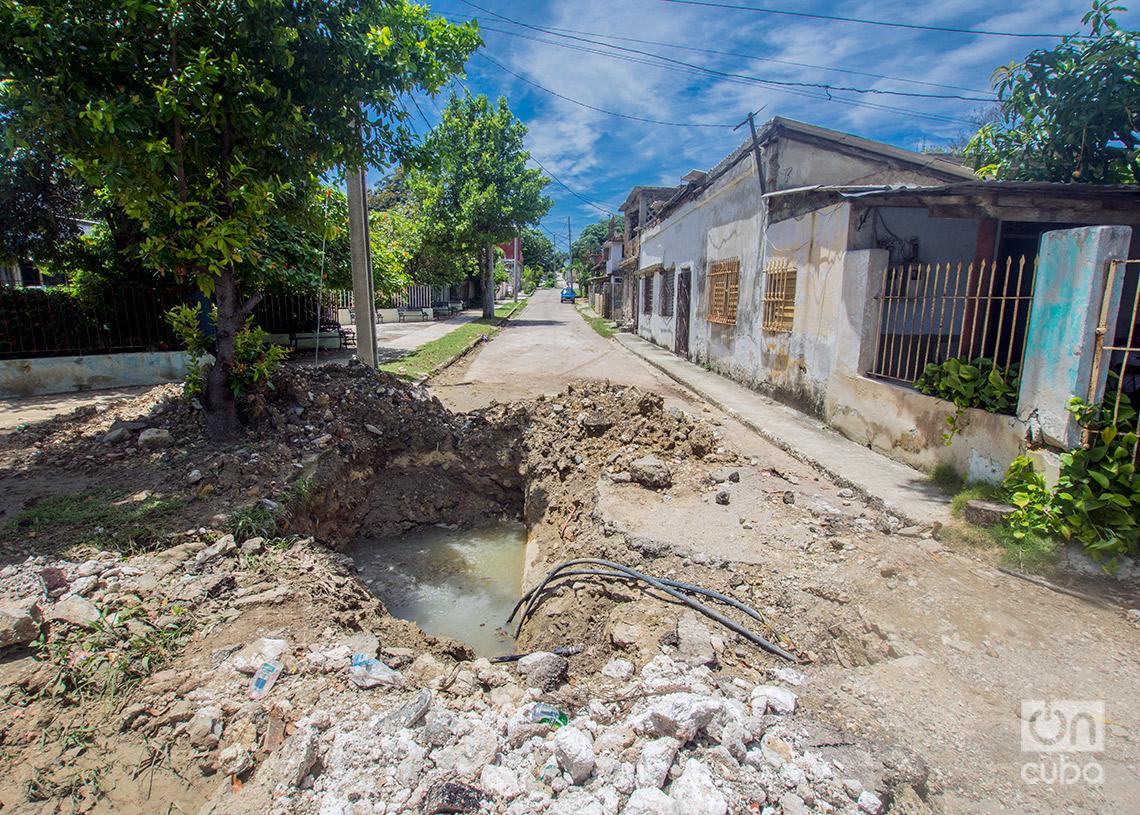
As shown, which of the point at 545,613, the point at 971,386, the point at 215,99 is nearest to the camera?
the point at 545,613

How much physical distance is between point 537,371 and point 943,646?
958cm

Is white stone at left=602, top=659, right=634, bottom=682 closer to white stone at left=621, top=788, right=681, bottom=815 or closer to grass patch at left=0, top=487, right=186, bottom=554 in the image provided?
white stone at left=621, top=788, right=681, bottom=815

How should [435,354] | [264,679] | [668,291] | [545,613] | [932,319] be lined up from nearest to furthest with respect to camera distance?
[264,679], [545,613], [932,319], [435,354], [668,291]

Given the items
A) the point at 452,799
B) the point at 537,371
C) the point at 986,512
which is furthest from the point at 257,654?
the point at 537,371

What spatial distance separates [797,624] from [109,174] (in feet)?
19.0

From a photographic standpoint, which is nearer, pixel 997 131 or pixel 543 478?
pixel 543 478

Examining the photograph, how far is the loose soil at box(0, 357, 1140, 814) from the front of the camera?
2.30 m

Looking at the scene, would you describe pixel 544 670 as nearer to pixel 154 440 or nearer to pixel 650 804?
pixel 650 804

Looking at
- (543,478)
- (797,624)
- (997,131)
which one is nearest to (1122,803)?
(797,624)

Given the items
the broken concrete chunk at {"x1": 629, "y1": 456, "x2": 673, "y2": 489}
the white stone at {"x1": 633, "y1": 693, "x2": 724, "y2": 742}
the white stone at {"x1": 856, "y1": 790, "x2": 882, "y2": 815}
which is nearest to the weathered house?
the broken concrete chunk at {"x1": 629, "y1": 456, "x2": 673, "y2": 489}

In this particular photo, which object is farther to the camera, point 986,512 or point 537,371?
point 537,371

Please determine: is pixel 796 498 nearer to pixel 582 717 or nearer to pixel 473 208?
pixel 582 717

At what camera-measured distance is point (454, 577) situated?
5.55 metres

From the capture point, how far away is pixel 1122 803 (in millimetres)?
2148
